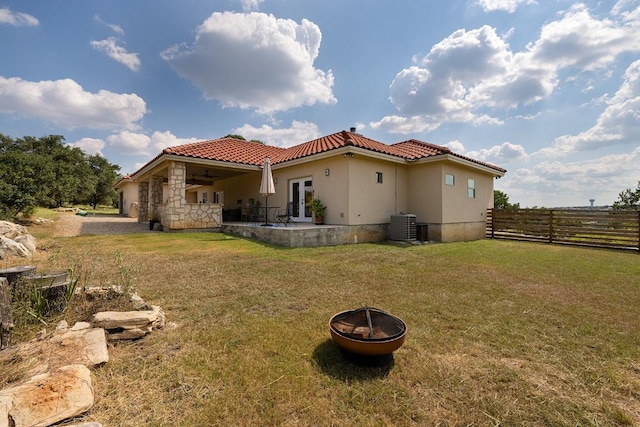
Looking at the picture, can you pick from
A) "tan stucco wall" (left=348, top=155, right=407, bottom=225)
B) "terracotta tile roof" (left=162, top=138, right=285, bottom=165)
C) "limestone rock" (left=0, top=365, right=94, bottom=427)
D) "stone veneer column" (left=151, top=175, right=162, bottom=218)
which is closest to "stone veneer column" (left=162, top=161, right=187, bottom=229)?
"terracotta tile roof" (left=162, top=138, right=285, bottom=165)

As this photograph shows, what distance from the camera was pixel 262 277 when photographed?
5461 millimetres

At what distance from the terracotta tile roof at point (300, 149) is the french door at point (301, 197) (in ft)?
3.96

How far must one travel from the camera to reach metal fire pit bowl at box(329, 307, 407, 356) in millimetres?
2352

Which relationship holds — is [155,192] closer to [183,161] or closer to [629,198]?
[183,161]

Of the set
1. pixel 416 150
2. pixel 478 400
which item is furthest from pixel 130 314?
pixel 416 150

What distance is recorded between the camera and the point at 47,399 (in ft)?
5.98

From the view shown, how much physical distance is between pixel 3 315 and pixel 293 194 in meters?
10.8

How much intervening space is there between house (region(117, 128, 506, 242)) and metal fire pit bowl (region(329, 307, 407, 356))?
295 inches

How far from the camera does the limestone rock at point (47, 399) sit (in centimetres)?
168

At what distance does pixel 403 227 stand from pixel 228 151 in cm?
959

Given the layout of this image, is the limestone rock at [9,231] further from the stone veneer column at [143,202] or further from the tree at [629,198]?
the tree at [629,198]

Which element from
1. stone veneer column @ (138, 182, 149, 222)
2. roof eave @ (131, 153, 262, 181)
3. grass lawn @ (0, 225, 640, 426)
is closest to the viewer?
grass lawn @ (0, 225, 640, 426)

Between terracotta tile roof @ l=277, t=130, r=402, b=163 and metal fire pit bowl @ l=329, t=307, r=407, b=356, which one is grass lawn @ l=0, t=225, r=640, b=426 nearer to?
metal fire pit bowl @ l=329, t=307, r=407, b=356

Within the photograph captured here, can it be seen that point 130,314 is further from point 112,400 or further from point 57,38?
point 57,38
